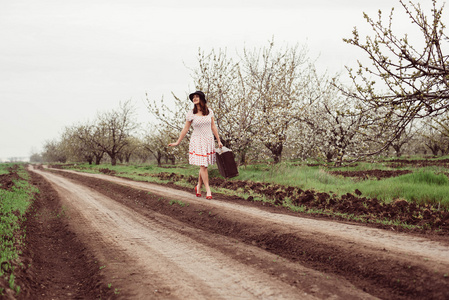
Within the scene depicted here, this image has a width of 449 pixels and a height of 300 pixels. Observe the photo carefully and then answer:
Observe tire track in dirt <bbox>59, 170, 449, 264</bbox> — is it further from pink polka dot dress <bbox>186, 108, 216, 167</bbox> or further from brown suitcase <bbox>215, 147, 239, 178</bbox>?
brown suitcase <bbox>215, 147, 239, 178</bbox>

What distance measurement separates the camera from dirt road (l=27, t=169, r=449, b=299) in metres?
3.39

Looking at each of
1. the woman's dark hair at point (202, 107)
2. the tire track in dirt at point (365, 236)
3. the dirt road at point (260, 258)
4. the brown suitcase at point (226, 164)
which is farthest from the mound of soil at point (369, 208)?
the woman's dark hair at point (202, 107)

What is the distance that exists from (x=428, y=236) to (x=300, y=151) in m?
17.5

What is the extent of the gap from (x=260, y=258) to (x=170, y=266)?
1189 mm

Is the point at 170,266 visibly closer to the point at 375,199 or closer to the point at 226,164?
the point at 375,199

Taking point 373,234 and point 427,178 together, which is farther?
point 427,178

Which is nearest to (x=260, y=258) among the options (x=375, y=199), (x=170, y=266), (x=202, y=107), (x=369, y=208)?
(x=170, y=266)

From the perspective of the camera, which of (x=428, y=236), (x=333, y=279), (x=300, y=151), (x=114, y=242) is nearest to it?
(x=333, y=279)

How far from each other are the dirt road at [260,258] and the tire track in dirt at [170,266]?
1cm

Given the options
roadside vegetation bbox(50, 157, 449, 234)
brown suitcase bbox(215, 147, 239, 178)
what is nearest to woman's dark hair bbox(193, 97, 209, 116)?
brown suitcase bbox(215, 147, 239, 178)

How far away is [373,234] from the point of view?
5.10m

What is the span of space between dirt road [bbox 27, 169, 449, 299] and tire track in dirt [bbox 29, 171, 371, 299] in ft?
0.04

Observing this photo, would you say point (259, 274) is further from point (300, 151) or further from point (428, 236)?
point (300, 151)

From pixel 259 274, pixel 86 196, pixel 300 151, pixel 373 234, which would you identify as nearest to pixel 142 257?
pixel 259 274
